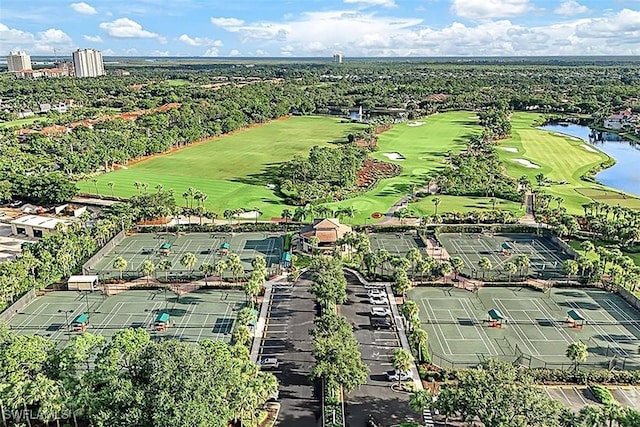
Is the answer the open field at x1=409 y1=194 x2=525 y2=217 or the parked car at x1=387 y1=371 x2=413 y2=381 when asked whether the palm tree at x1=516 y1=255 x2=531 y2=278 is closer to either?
the open field at x1=409 y1=194 x2=525 y2=217

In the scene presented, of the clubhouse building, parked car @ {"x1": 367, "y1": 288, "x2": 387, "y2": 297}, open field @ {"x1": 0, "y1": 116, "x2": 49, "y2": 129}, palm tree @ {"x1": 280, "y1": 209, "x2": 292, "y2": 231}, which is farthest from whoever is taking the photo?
open field @ {"x1": 0, "y1": 116, "x2": 49, "y2": 129}

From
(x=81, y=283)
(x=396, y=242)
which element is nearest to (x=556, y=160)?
(x=396, y=242)

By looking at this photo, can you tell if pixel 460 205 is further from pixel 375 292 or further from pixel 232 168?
pixel 232 168

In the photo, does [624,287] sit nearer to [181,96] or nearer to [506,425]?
[506,425]

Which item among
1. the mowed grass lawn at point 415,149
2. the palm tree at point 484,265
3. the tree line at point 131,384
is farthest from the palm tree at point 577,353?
the mowed grass lawn at point 415,149

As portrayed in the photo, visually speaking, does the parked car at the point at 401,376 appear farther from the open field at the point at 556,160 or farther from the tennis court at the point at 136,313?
the open field at the point at 556,160

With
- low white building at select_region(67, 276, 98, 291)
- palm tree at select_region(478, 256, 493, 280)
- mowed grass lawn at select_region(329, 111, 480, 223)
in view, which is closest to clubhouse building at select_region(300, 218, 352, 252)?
mowed grass lawn at select_region(329, 111, 480, 223)
